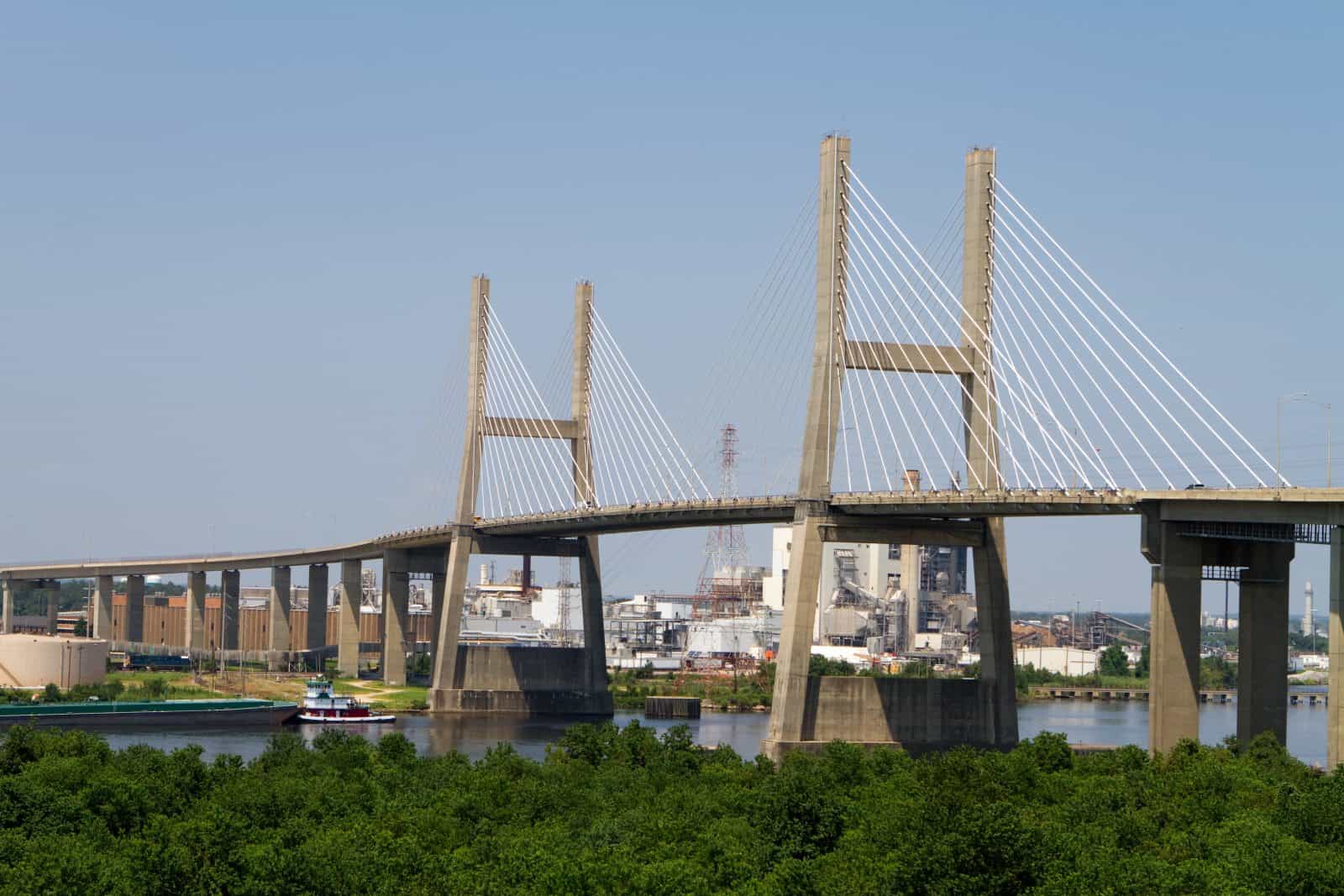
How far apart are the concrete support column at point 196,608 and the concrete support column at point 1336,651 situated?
354ft

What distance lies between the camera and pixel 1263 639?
5584 centimetres

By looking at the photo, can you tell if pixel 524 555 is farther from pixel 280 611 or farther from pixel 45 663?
pixel 280 611

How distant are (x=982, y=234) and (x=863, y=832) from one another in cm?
2996

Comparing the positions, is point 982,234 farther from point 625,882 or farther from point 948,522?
point 625,882

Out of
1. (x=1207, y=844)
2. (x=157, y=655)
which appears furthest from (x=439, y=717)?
(x=1207, y=844)

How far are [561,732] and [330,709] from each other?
45.1ft

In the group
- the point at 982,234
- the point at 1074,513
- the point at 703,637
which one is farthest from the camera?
the point at 703,637

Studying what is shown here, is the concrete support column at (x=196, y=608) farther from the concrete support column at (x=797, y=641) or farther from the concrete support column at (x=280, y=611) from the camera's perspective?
the concrete support column at (x=797, y=641)

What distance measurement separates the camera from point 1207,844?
132 ft

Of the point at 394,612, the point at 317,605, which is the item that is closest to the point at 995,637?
the point at 394,612

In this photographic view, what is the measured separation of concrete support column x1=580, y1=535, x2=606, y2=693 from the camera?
99188 millimetres

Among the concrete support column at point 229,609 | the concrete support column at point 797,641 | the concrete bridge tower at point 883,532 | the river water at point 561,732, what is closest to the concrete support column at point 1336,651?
the concrete bridge tower at point 883,532

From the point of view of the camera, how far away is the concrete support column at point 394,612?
111 meters

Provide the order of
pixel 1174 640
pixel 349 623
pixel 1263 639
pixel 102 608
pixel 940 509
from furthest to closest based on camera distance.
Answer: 1. pixel 102 608
2. pixel 349 623
3. pixel 940 509
4. pixel 1263 639
5. pixel 1174 640
